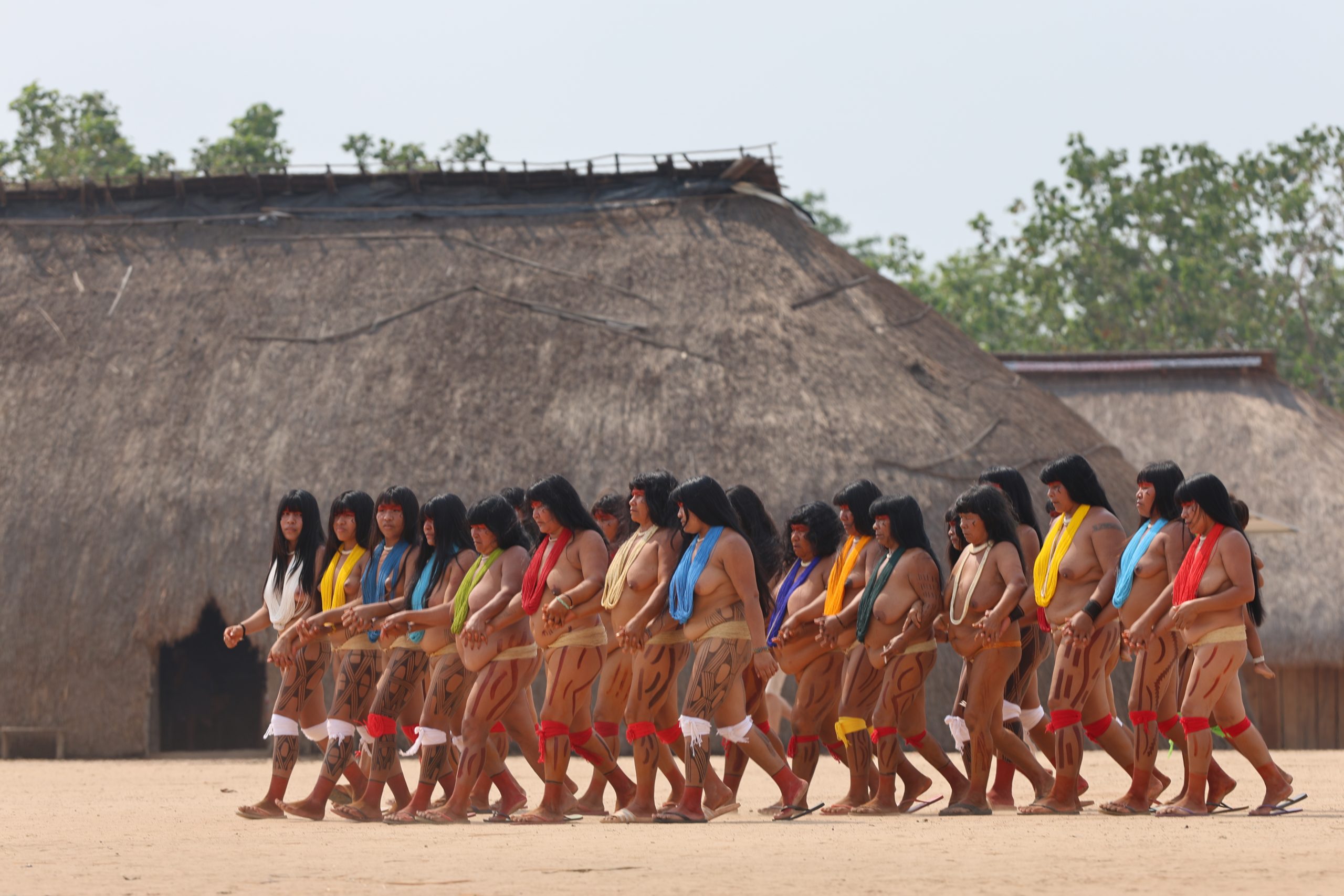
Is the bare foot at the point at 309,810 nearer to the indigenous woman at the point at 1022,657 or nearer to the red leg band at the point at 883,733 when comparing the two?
the red leg band at the point at 883,733

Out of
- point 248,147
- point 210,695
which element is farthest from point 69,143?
point 210,695

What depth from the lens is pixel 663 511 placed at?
8672 mm

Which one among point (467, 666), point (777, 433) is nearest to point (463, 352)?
point (777, 433)

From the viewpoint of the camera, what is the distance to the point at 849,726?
862cm

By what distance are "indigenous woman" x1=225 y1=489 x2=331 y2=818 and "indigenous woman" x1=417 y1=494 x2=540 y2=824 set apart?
0.79m

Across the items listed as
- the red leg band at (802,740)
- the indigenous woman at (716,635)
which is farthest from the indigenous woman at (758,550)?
the indigenous woman at (716,635)

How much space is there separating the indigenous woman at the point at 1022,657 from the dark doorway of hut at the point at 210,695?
Answer: 9543 millimetres

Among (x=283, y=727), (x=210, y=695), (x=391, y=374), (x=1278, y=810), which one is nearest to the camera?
(x=1278, y=810)

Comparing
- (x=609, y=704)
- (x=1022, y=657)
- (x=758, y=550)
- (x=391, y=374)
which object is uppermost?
(x=391, y=374)

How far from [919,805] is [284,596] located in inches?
135

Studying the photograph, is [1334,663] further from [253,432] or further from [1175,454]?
[253,432]

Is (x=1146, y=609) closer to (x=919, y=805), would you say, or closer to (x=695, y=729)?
(x=919, y=805)

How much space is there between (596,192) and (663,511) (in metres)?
10.2

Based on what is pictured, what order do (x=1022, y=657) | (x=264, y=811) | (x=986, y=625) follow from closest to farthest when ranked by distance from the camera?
(x=986, y=625) → (x=264, y=811) → (x=1022, y=657)
